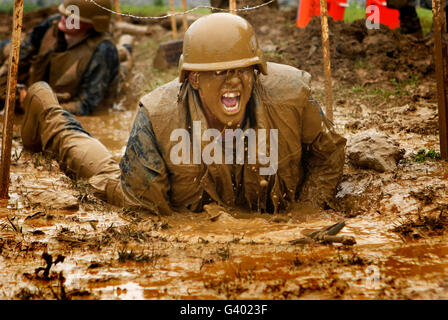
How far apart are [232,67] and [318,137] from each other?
1.03 metres

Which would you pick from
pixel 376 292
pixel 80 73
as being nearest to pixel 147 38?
pixel 80 73

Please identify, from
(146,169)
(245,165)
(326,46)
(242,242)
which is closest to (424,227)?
(242,242)

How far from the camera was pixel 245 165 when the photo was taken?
4.72 m

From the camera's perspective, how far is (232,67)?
4.23 m

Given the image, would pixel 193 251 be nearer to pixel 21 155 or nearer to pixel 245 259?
pixel 245 259

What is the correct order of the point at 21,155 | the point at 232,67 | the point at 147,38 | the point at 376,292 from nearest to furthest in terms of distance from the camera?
the point at 376,292
the point at 232,67
the point at 21,155
the point at 147,38

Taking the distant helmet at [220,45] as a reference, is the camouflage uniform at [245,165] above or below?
below

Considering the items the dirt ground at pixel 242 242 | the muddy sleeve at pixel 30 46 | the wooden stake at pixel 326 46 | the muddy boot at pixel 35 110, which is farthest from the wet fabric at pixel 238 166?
the muddy sleeve at pixel 30 46

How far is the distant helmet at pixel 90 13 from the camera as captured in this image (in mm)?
8984

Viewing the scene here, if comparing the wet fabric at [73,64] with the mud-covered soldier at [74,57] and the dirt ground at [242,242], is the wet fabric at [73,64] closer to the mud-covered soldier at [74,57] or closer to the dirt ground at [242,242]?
the mud-covered soldier at [74,57]

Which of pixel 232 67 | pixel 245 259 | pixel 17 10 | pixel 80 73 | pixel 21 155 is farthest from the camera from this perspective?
pixel 80 73

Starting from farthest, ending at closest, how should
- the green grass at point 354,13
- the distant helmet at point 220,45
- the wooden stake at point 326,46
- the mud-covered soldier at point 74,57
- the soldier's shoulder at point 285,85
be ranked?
the green grass at point 354,13 < the mud-covered soldier at point 74,57 < the wooden stake at point 326,46 < the soldier's shoulder at point 285,85 < the distant helmet at point 220,45

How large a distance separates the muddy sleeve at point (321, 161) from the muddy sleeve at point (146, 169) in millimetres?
1139

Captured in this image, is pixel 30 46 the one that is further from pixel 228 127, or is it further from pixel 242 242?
pixel 242 242
